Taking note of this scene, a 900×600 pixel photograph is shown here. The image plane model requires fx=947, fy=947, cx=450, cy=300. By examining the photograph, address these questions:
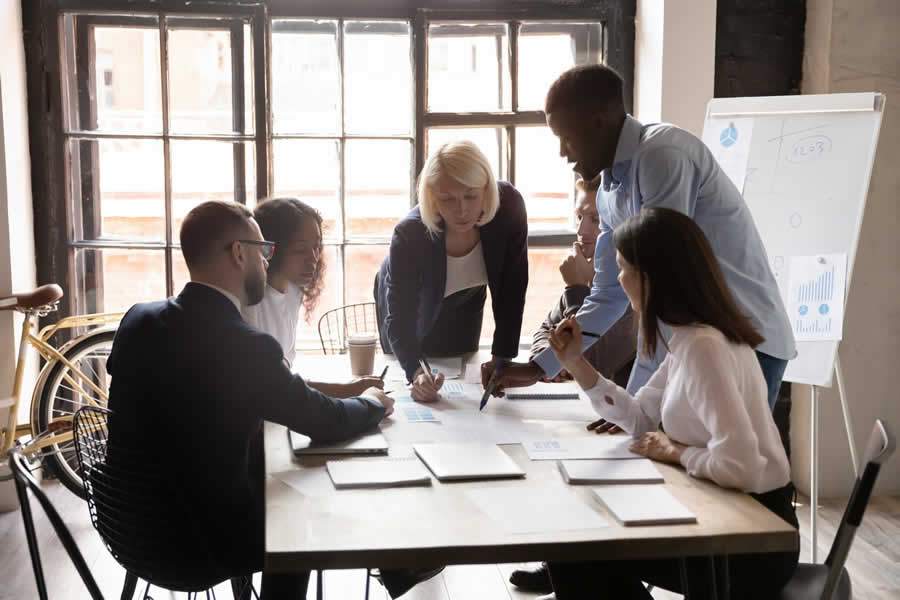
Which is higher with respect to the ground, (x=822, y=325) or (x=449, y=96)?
(x=449, y=96)

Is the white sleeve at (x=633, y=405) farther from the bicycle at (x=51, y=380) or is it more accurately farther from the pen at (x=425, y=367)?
the bicycle at (x=51, y=380)

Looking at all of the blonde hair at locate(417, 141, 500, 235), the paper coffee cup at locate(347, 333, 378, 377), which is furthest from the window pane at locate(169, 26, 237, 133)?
the paper coffee cup at locate(347, 333, 378, 377)

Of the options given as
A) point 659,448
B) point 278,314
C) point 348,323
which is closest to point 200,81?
point 348,323

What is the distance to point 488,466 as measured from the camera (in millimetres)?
1788

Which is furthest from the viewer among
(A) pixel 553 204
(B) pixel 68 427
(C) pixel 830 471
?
(A) pixel 553 204

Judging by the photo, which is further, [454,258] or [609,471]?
[454,258]

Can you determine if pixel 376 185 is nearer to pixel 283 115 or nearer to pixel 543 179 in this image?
pixel 283 115

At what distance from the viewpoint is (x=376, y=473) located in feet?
5.75

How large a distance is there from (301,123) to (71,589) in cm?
205

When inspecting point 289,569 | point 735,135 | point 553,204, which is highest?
point 735,135

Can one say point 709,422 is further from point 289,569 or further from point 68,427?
point 68,427

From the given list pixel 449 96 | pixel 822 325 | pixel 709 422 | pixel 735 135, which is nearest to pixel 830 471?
pixel 822 325

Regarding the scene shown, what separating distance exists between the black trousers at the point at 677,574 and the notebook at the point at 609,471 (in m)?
0.18

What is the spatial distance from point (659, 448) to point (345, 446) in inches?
24.9
